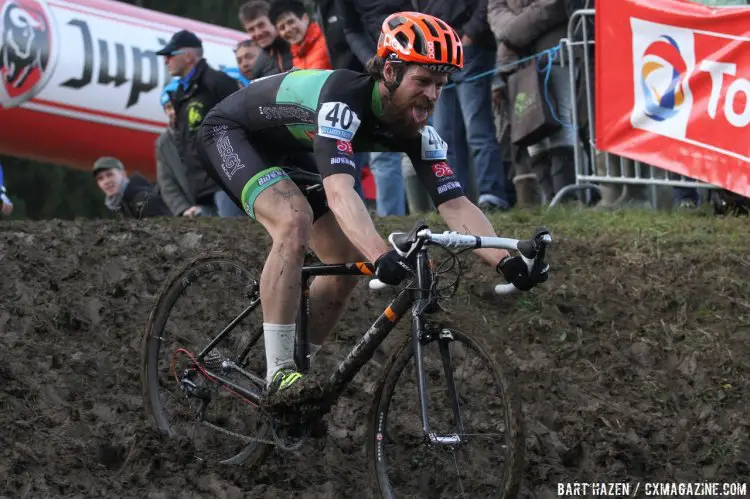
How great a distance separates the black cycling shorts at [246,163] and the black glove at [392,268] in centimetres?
117

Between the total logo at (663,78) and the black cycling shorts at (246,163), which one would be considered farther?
the total logo at (663,78)

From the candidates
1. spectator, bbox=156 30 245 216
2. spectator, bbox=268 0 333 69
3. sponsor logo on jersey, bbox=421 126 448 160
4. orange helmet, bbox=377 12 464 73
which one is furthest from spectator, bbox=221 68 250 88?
orange helmet, bbox=377 12 464 73

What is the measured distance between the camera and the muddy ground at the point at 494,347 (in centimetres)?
644

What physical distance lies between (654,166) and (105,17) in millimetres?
9929

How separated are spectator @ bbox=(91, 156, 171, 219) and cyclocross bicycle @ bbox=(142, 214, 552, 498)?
5.12 metres

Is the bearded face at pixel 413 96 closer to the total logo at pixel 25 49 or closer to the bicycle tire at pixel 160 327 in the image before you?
the bicycle tire at pixel 160 327

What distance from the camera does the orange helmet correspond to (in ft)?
19.0

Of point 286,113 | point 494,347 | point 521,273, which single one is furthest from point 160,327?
point 494,347

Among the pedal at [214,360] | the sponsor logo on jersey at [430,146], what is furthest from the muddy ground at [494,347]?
the sponsor logo on jersey at [430,146]

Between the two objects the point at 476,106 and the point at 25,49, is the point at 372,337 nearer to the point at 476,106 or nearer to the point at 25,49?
the point at 476,106

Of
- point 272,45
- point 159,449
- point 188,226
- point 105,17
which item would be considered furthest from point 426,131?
point 105,17

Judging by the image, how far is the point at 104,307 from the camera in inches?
341

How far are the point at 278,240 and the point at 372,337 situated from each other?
725 millimetres

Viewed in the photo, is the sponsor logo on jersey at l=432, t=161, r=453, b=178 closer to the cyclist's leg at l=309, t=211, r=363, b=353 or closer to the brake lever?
the cyclist's leg at l=309, t=211, r=363, b=353
